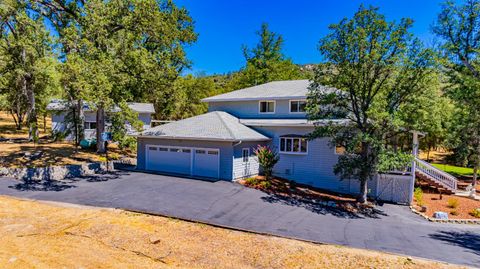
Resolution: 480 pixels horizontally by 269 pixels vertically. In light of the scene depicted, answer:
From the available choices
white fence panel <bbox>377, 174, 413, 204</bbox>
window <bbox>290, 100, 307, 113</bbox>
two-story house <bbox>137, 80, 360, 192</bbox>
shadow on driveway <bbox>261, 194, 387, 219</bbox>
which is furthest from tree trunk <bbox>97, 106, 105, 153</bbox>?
white fence panel <bbox>377, 174, 413, 204</bbox>

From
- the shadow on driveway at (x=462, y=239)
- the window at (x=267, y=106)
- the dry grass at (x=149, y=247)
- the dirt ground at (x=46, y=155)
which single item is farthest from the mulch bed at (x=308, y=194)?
the dirt ground at (x=46, y=155)

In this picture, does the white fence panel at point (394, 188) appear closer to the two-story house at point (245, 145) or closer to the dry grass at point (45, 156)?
the two-story house at point (245, 145)

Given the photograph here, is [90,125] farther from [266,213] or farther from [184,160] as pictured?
[266,213]

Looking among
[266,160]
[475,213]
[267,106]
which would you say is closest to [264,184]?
[266,160]

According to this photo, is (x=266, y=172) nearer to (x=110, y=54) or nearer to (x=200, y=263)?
(x=200, y=263)

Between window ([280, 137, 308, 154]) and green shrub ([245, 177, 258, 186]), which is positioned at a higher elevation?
window ([280, 137, 308, 154])

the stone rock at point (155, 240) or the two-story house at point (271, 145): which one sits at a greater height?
the two-story house at point (271, 145)

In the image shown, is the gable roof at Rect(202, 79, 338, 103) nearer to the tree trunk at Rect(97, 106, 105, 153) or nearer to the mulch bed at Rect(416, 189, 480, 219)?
the tree trunk at Rect(97, 106, 105, 153)
